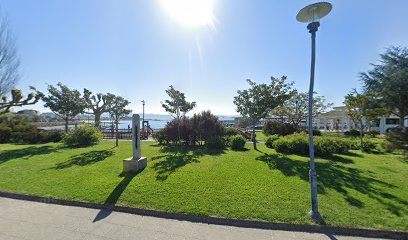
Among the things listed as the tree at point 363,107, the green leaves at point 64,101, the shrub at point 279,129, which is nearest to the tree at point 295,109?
the shrub at point 279,129

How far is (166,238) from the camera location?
339 centimetres

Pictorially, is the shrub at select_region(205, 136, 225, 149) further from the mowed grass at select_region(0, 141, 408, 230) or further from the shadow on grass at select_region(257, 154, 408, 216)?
the shadow on grass at select_region(257, 154, 408, 216)

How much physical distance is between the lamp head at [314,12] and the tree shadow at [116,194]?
5730mm

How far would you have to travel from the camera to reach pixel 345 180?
587 cm

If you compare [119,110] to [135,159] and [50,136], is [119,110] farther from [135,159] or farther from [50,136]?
[135,159]

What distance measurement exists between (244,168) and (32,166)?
332 inches

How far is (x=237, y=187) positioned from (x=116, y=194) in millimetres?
3160

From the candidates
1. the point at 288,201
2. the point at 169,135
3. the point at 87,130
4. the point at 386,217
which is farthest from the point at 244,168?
the point at 87,130

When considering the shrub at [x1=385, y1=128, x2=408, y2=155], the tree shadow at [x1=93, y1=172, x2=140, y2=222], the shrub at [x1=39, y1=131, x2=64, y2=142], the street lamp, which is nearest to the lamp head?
the street lamp

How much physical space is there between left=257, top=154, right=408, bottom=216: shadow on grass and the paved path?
1.98 m

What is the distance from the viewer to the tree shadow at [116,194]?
425 cm

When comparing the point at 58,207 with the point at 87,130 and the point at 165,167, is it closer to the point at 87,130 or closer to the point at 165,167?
the point at 165,167

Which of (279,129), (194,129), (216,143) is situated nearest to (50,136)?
(194,129)

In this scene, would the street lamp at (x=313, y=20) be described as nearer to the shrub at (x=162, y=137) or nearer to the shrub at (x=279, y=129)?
the shrub at (x=162, y=137)
